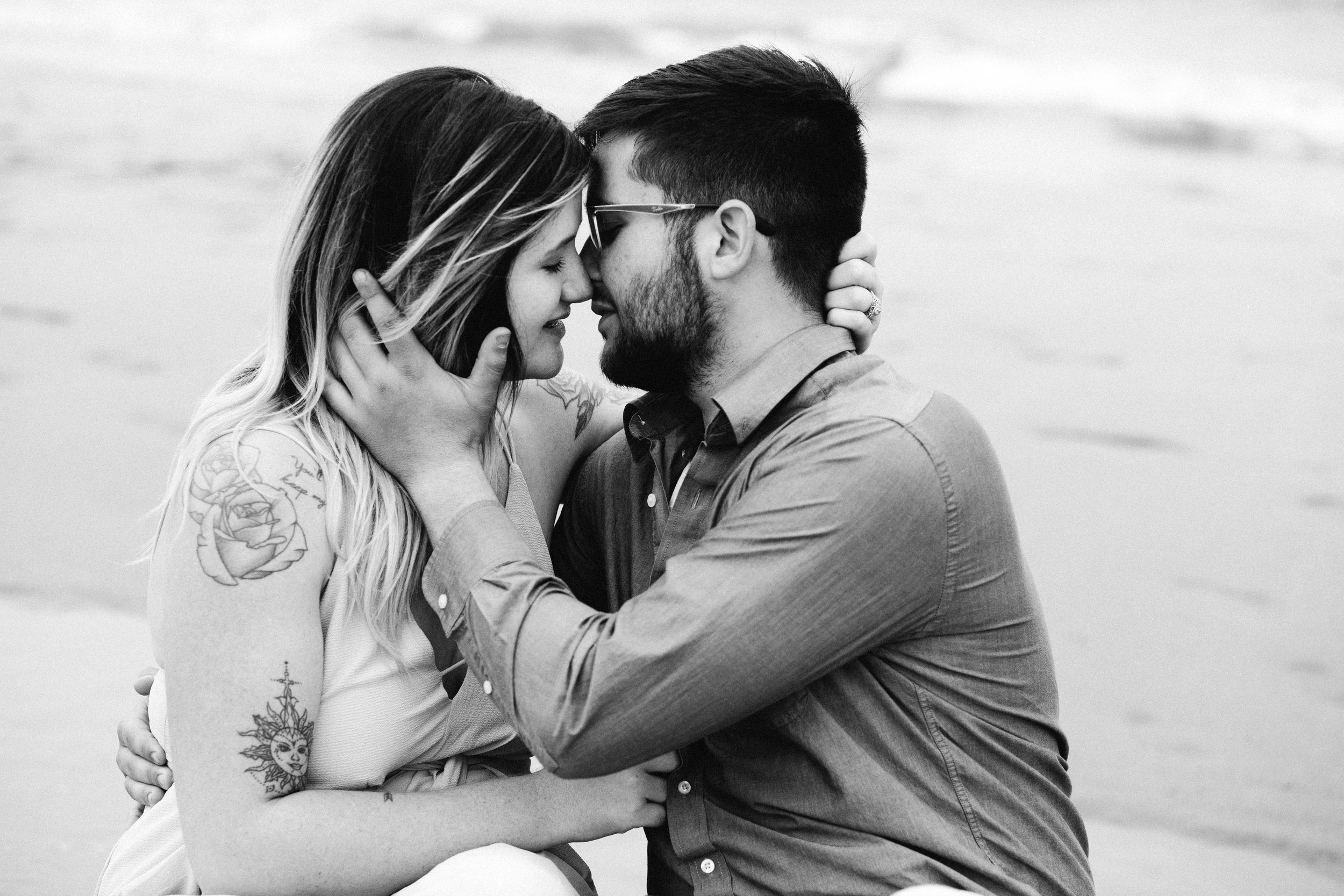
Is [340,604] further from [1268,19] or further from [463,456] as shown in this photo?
[1268,19]

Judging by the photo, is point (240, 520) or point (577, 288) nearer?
point (240, 520)

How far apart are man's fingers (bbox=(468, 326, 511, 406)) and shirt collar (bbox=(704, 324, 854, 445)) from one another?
37cm

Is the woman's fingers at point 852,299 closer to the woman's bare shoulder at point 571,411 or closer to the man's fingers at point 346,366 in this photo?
the woman's bare shoulder at point 571,411

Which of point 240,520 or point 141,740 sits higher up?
point 240,520

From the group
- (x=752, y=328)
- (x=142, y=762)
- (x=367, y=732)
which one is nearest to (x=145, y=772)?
(x=142, y=762)

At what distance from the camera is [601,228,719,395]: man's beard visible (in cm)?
276

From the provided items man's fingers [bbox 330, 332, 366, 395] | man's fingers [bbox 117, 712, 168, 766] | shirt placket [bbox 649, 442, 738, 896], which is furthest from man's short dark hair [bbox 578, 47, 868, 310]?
man's fingers [bbox 117, 712, 168, 766]

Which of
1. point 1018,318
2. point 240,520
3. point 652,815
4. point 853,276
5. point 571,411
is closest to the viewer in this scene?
point 240,520

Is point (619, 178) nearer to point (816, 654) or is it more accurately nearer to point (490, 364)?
point (490, 364)

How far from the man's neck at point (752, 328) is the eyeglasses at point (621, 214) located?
0.12 metres

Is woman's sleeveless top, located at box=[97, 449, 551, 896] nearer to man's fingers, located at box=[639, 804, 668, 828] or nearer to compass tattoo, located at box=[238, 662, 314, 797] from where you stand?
compass tattoo, located at box=[238, 662, 314, 797]

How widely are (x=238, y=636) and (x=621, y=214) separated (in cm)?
99

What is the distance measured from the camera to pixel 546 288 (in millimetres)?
2641

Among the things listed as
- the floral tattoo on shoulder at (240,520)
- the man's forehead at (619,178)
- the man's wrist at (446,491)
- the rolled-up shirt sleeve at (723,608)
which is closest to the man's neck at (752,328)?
the man's forehead at (619,178)
